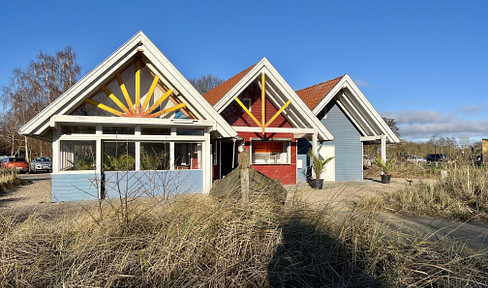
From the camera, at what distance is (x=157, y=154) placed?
36.7 feet

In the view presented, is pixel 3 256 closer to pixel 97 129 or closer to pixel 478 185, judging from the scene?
pixel 97 129

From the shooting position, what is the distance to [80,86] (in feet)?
32.6

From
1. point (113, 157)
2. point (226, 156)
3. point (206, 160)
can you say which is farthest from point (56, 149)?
point (226, 156)

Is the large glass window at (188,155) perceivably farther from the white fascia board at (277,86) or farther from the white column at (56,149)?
the white column at (56,149)

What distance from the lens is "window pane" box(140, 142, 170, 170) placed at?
1079cm


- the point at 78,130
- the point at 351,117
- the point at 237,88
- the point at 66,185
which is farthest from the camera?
the point at 351,117

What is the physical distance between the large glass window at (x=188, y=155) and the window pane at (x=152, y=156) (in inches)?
16.0

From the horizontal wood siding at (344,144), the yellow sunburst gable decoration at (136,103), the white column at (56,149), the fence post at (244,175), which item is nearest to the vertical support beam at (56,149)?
the white column at (56,149)

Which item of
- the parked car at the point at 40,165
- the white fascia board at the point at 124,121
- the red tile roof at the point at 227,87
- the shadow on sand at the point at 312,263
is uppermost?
the red tile roof at the point at 227,87

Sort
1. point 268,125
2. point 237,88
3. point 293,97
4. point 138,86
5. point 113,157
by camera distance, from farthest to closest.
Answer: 1. point 268,125
2. point 293,97
3. point 237,88
4. point 138,86
5. point 113,157

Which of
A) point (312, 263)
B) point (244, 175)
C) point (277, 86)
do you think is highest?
point (277, 86)

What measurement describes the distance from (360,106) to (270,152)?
5.13m

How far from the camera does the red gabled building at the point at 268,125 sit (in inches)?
548

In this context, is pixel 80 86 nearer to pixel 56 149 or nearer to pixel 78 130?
pixel 78 130
